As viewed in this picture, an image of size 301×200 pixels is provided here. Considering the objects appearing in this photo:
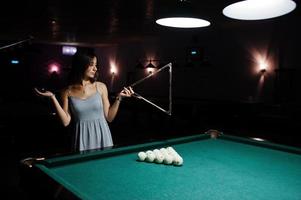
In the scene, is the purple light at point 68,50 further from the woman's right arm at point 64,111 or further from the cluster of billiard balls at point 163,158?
the cluster of billiard balls at point 163,158

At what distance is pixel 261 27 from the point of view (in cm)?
785

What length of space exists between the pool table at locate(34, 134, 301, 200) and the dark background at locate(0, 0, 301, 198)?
5.67 feet

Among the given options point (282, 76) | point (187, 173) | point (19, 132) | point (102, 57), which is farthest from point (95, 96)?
point (102, 57)

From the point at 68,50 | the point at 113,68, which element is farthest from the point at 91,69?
the point at 68,50

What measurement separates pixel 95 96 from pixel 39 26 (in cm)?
682

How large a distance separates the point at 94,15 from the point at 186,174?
19.2 ft

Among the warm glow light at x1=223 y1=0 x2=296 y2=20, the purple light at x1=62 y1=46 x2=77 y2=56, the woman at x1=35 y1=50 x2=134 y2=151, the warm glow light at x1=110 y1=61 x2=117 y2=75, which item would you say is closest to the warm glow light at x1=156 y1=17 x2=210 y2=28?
the warm glow light at x1=223 y1=0 x2=296 y2=20

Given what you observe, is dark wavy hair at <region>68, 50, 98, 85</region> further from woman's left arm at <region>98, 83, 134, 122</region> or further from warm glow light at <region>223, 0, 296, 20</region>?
warm glow light at <region>223, 0, 296, 20</region>

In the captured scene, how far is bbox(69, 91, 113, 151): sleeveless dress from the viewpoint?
2.84 meters

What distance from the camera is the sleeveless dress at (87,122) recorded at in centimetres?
284

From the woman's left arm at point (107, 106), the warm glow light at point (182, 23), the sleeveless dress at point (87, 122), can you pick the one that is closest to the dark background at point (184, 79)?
the sleeveless dress at point (87, 122)

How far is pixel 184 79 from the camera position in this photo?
32.6 ft

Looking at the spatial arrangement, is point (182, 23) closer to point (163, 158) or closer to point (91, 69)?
point (91, 69)

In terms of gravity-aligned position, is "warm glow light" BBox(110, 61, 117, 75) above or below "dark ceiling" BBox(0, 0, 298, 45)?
below
